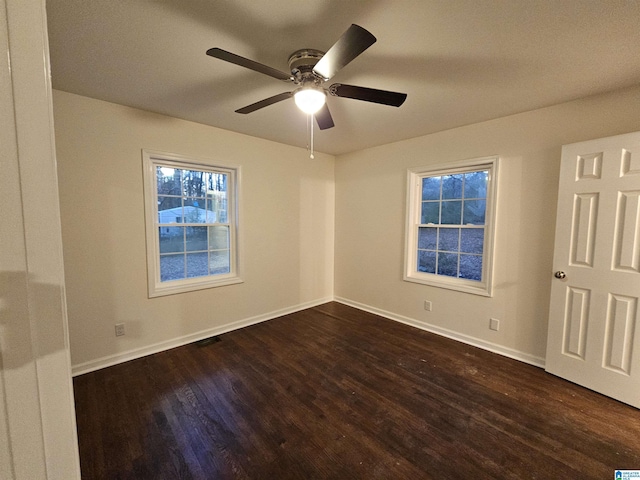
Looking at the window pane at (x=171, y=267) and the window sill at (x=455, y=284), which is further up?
the window pane at (x=171, y=267)

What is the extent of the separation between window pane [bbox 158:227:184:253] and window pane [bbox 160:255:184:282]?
0.27 ft

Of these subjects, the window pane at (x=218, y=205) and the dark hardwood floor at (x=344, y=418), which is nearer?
the dark hardwood floor at (x=344, y=418)

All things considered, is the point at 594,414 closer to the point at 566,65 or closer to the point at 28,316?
the point at 566,65

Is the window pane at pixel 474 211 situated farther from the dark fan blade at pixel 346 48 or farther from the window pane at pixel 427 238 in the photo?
the dark fan blade at pixel 346 48

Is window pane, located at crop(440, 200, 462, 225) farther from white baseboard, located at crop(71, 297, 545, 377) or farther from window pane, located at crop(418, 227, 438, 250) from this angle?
white baseboard, located at crop(71, 297, 545, 377)

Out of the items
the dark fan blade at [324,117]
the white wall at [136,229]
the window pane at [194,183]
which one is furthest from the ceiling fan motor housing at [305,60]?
the window pane at [194,183]

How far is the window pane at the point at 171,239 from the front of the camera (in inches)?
115

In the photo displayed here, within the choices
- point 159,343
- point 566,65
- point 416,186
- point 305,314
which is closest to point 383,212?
point 416,186

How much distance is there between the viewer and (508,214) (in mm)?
2742

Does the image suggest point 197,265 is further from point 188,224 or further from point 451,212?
point 451,212

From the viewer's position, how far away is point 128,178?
2.58 meters

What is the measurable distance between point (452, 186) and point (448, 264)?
0.96 meters

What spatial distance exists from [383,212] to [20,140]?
145 inches

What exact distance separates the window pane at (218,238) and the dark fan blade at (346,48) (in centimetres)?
239
